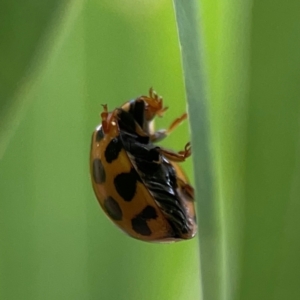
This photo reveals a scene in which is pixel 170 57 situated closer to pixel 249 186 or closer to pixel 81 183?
pixel 81 183

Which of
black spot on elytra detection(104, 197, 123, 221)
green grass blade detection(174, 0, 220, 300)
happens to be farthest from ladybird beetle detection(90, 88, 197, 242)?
green grass blade detection(174, 0, 220, 300)

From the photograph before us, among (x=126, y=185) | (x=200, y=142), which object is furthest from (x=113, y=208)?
(x=200, y=142)

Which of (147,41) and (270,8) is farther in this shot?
(147,41)

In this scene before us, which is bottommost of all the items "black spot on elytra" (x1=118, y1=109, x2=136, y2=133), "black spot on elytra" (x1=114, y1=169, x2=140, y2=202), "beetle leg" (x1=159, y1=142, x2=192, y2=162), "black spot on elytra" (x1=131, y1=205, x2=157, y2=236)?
"black spot on elytra" (x1=131, y1=205, x2=157, y2=236)

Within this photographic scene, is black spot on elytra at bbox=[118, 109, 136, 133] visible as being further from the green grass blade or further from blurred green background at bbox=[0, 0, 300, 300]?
the green grass blade

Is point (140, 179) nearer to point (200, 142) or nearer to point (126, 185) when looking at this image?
point (126, 185)

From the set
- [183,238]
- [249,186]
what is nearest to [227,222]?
[249,186]

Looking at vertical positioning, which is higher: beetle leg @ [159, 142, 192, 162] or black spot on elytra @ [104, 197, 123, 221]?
beetle leg @ [159, 142, 192, 162]
